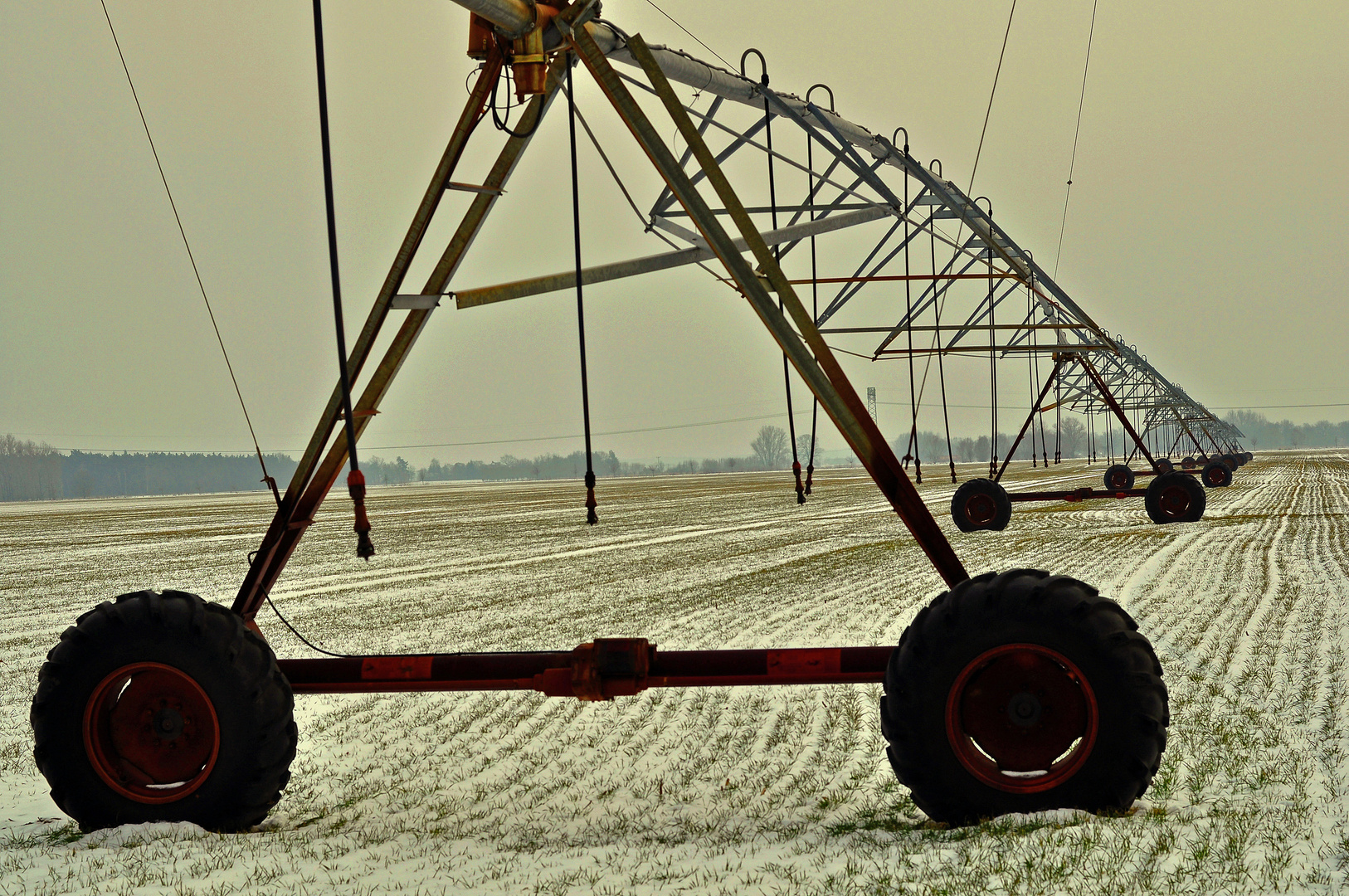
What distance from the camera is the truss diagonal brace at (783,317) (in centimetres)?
593

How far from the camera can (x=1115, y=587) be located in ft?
47.2

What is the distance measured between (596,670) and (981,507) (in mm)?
19343

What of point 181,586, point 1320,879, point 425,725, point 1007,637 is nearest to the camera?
point 1320,879

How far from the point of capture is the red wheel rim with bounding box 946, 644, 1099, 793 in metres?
4.92

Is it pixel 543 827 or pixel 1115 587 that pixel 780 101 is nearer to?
pixel 1115 587

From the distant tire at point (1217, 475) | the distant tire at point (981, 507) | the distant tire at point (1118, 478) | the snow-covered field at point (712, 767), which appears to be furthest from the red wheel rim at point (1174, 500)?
the distant tire at point (1217, 475)

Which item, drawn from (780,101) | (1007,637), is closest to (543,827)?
(1007,637)

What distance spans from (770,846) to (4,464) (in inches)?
8408

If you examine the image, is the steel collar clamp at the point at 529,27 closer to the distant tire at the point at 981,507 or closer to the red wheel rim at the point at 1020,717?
the red wheel rim at the point at 1020,717

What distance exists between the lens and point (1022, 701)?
16.4 ft

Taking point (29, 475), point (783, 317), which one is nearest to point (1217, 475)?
point (783, 317)

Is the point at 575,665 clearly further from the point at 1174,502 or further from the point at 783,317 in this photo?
the point at 1174,502

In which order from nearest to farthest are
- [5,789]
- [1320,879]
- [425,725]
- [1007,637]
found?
[1320,879] → [1007,637] → [5,789] → [425,725]

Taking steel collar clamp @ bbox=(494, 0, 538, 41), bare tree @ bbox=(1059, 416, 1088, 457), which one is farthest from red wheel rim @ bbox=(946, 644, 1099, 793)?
bare tree @ bbox=(1059, 416, 1088, 457)
